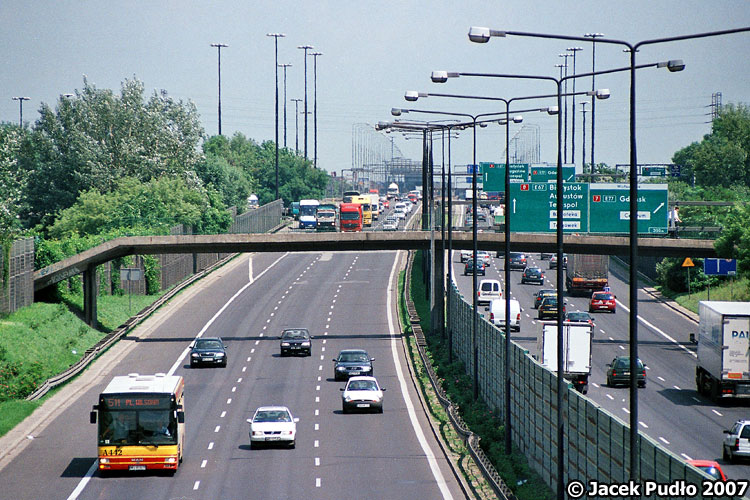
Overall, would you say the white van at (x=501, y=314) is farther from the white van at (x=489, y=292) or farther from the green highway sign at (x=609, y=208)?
the green highway sign at (x=609, y=208)

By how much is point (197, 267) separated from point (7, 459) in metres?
68.7

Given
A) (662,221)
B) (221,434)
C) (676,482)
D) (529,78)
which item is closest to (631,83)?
(676,482)

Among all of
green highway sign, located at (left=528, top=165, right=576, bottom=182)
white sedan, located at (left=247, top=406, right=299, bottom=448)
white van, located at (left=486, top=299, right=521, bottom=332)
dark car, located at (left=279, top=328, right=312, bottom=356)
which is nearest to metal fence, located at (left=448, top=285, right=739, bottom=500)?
white sedan, located at (left=247, top=406, right=299, bottom=448)

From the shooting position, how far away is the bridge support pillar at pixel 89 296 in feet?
237

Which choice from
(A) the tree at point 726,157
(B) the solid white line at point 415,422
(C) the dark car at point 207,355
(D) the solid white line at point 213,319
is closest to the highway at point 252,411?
(B) the solid white line at point 415,422

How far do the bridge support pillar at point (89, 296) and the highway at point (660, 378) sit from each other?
26868 mm

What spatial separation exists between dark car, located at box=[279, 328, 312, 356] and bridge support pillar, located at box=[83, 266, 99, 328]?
45.0 feet

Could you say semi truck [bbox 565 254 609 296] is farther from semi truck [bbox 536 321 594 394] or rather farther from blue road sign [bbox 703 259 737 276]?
semi truck [bbox 536 321 594 394]

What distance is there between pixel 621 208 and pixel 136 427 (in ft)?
119

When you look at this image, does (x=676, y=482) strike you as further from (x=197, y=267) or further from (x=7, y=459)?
(x=197, y=267)

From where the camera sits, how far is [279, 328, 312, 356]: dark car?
66438 mm

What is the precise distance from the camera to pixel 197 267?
351 ft

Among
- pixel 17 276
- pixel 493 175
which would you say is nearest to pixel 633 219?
pixel 17 276

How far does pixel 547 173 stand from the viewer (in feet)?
234
